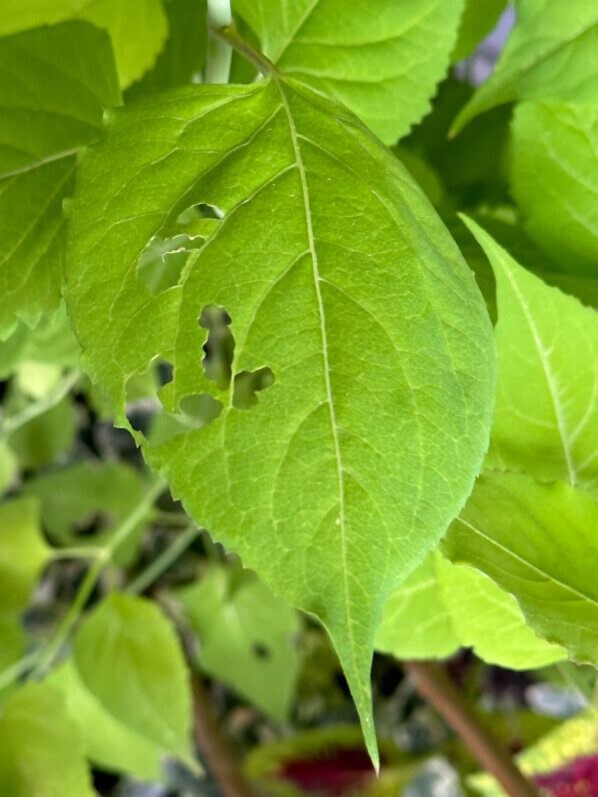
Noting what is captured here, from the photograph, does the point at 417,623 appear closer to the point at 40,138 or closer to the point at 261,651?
the point at 40,138

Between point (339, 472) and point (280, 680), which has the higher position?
point (339, 472)

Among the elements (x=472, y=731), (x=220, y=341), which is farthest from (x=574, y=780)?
(x=220, y=341)

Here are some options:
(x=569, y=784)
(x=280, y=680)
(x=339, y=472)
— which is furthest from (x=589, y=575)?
(x=280, y=680)

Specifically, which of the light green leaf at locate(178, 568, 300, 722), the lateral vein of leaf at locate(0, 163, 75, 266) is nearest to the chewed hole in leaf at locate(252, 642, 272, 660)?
the light green leaf at locate(178, 568, 300, 722)

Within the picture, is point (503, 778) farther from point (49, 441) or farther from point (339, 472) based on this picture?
point (49, 441)

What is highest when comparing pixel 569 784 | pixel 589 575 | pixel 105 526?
pixel 589 575

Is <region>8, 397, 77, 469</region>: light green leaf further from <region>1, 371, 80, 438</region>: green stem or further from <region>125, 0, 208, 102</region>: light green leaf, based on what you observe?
<region>125, 0, 208, 102</region>: light green leaf

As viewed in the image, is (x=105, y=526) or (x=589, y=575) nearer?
(x=589, y=575)
